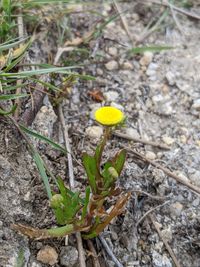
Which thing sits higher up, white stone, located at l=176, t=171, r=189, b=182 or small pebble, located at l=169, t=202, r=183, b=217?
white stone, located at l=176, t=171, r=189, b=182

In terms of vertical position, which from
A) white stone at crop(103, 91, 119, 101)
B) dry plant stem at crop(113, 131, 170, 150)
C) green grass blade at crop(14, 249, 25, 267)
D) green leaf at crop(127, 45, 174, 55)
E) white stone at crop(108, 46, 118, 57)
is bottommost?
green grass blade at crop(14, 249, 25, 267)

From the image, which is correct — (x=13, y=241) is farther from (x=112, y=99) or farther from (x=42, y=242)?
(x=112, y=99)

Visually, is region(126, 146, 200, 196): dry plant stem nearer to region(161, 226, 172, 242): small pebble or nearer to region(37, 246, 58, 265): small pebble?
region(161, 226, 172, 242): small pebble

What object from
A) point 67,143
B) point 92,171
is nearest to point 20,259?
point 92,171

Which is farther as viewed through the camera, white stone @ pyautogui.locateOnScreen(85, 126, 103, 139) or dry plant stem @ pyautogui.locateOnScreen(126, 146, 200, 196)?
white stone @ pyautogui.locateOnScreen(85, 126, 103, 139)

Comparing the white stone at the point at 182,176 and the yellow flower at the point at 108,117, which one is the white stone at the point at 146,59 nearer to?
the white stone at the point at 182,176

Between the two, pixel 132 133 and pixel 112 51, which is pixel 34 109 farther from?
pixel 112 51

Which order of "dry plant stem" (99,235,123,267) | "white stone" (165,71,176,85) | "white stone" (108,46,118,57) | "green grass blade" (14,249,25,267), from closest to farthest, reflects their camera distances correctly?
1. "green grass blade" (14,249,25,267)
2. "dry plant stem" (99,235,123,267)
3. "white stone" (165,71,176,85)
4. "white stone" (108,46,118,57)

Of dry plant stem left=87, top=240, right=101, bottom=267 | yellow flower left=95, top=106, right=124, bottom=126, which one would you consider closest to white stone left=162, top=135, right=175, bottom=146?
yellow flower left=95, top=106, right=124, bottom=126
